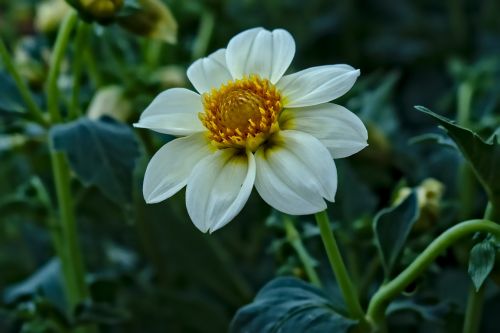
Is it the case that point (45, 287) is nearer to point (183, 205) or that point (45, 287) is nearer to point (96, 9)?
point (183, 205)

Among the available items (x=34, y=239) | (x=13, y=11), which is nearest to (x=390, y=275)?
(x=34, y=239)

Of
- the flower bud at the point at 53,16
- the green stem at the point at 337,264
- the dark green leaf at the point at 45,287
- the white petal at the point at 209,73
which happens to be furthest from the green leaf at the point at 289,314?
the flower bud at the point at 53,16

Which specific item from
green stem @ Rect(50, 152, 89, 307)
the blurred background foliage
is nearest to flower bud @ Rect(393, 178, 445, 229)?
the blurred background foliage

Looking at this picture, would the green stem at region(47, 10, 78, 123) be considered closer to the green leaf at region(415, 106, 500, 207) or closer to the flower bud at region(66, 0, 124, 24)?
the flower bud at region(66, 0, 124, 24)

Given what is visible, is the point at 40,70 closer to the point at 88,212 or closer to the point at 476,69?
the point at 88,212

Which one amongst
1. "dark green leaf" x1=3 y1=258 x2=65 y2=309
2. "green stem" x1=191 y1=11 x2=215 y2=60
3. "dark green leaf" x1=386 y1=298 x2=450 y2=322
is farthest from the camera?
"green stem" x1=191 y1=11 x2=215 y2=60

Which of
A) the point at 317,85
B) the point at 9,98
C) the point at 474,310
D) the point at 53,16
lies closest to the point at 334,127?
the point at 317,85
